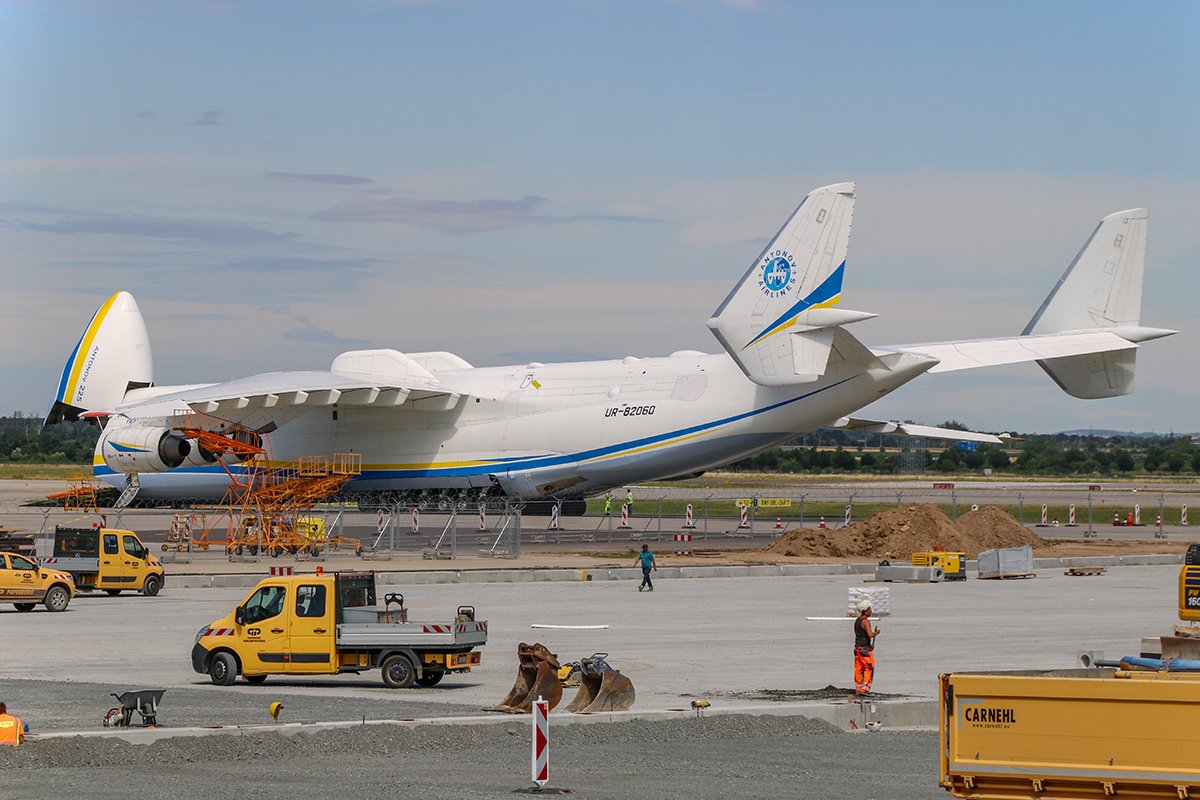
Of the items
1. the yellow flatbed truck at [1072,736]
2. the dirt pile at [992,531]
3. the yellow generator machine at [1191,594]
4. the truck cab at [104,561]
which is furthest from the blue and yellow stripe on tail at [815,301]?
the yellow flatbed truck at [1072,736]

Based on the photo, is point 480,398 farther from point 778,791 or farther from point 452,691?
point 778,791

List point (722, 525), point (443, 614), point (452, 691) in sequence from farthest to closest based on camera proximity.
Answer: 1. point (722, 525)
2. point (443, 614)
3. point (452, 691)

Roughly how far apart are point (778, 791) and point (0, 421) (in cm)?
14228

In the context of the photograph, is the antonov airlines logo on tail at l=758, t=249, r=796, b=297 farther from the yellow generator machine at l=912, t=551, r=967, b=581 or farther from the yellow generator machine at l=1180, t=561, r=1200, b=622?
the yellow generator machine at l=1180, t=561, r=1200, b=622

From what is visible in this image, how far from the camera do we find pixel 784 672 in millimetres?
20656

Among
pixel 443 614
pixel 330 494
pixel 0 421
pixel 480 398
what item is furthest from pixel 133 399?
pixel 0 421

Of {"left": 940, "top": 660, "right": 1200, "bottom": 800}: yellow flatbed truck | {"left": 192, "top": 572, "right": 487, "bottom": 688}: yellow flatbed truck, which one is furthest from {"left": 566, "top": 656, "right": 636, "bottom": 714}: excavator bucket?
{"left": 940, "top": 660, "right": 1200, "bottom": 800}: yellow flatbed truck

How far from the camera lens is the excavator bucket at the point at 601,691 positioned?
1652 centimetres

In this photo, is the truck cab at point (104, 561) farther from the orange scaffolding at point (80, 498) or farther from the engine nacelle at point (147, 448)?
the orange scaffolding at point (80, 498)

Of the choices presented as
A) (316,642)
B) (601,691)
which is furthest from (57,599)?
(601,691)

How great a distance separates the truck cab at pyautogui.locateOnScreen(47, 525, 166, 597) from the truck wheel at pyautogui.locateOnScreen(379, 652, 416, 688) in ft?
49.4

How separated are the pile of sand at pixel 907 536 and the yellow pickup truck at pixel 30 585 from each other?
78.4 ft

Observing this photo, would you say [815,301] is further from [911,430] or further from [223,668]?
[223,668]

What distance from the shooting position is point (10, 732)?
44.3 ft
